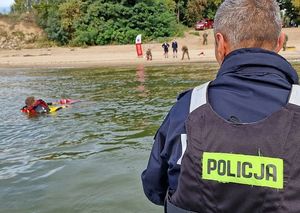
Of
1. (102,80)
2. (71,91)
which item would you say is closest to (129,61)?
(102,80)

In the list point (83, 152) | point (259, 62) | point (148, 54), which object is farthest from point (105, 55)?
point (259, 62)

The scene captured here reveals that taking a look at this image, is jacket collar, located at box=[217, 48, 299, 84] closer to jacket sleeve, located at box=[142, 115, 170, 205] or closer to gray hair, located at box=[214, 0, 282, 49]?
gray hair, located at box=[214, 0, 282, 49]

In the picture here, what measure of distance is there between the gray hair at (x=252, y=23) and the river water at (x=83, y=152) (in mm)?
4323

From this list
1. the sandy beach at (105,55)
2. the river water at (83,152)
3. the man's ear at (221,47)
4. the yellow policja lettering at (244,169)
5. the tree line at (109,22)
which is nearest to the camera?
the yellow policja lettering at (244,169)

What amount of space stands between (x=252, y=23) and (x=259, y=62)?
0.21 m

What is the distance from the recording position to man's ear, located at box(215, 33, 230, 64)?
7.50ft

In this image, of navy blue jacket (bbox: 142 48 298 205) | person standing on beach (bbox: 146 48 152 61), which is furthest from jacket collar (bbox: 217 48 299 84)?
person standing on beach (bbox: 146 48 152 61)

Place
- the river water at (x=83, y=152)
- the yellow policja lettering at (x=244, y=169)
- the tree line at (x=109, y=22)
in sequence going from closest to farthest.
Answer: the yellow policja lettering at (x=244, y=169) → the river water at (x=83, y=152) → the tree line at (x=109, y=22)

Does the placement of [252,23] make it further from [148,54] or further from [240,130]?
[148,54]

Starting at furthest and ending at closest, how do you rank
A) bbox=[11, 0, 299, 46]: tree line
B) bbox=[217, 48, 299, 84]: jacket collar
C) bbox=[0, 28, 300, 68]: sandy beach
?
bbox=[11, 0, 299, 46]: tree line
bbox=[0, 28, 300, 68]: sandy beach
bbox=[217, 48, 299, 84]: jacket collar

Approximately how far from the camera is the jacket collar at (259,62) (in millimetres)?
2096

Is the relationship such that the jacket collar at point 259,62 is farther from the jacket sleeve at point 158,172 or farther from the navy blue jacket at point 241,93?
the jacket sleeve at point 158,172

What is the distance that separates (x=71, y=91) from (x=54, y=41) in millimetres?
33303

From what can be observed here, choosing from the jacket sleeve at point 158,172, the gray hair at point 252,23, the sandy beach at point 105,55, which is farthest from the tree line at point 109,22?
the gray hair at point 252,23
